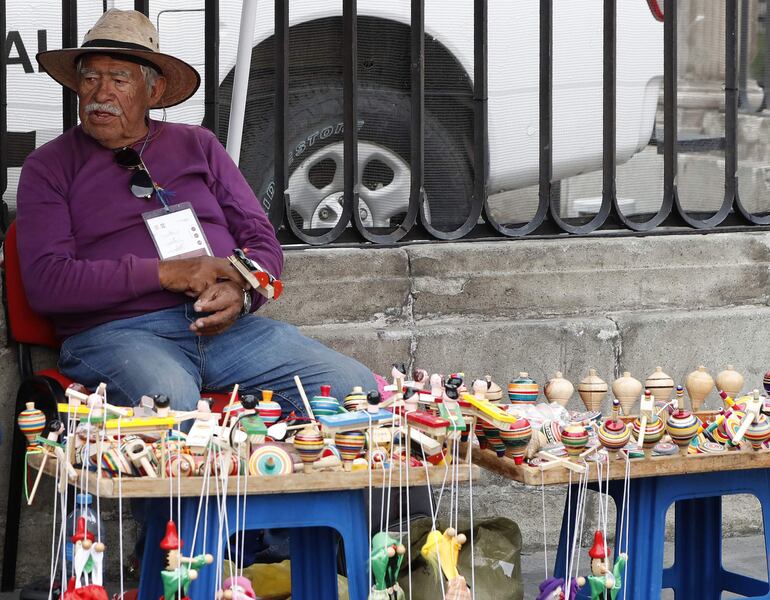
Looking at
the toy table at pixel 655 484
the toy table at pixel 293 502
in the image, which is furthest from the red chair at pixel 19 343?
the toy table at pixel 655 484

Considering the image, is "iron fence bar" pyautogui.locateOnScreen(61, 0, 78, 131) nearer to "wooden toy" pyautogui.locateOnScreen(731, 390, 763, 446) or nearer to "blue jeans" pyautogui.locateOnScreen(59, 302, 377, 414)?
"blue jeans" pyautogui.locateOnScreen(59, 302, 377, 414)

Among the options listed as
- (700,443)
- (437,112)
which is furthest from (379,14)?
(700,443)

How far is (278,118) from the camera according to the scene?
4.14 metres

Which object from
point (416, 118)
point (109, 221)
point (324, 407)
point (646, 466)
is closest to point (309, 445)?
point (324, 407)

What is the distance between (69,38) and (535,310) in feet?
5.57

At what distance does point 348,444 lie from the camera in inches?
104

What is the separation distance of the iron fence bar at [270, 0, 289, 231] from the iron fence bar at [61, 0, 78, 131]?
0.62m

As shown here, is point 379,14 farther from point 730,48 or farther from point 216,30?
point 730,48

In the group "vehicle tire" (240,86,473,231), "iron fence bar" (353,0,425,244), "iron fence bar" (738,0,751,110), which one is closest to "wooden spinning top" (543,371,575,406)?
"iron fence bar" (353,0,425,244)

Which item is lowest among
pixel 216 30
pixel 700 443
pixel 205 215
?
pixel 700 443

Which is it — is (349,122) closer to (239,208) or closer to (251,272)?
(239,208)

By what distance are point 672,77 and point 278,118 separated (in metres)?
1.42

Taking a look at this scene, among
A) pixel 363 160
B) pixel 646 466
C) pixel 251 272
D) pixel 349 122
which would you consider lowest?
pixel 646 466

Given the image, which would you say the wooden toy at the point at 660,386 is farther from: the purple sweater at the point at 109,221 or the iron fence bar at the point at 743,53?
the iron fence bar at the point at 743,53
